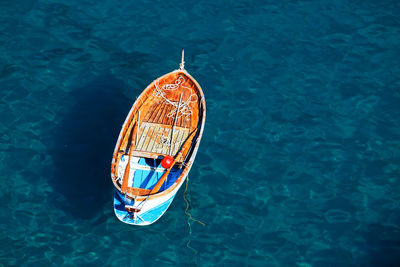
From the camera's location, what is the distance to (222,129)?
27.8 m

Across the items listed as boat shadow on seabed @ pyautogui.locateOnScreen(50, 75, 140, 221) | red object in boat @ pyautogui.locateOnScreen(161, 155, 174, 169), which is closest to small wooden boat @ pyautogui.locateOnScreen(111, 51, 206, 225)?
red object in boat @ pyautogui.locateOnScreen(161, 155, 174, 169)

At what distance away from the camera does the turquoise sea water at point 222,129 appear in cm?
2327

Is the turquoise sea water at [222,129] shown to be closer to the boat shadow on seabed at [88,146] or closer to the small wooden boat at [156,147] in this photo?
the boat shadow on seabed at [88,146]

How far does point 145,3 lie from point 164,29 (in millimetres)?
2954

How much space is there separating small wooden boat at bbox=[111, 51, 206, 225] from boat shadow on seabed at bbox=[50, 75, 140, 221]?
7.10 ft

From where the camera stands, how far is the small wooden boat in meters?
22.3

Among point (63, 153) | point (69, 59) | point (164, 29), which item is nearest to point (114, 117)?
point (63, 153)

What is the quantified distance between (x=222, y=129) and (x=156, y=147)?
16.1 ft

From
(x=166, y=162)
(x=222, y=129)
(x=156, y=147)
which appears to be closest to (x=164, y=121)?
(x=156, y=147)

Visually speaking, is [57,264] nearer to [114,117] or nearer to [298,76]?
[114,117]

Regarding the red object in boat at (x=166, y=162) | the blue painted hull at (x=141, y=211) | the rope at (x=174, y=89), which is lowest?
the blue painted hull at (x=141, y=211)

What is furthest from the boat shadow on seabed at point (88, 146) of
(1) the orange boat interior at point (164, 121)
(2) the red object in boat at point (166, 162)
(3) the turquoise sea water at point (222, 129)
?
(2) the red object in boat at point (166, 162)

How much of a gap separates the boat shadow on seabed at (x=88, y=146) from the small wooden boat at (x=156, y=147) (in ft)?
7.10

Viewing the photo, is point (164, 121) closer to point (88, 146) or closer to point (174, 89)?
point (174, 89)
